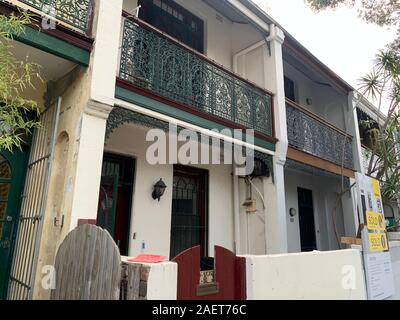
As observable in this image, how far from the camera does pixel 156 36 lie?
5094 mm

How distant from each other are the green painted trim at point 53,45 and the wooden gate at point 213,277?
2.82 meters

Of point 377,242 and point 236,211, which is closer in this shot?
point 377,242

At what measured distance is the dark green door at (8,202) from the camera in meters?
4.57

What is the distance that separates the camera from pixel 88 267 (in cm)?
291

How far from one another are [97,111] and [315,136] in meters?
6.05

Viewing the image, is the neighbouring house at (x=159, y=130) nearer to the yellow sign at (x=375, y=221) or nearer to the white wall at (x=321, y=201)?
the white wall at (x=321, y=201)

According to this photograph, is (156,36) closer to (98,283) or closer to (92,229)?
(92,229)

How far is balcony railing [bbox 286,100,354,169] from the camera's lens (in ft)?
25.0

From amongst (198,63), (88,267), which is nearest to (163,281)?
(88,267)

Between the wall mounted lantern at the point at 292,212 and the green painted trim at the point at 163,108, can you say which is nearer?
the green painted trim at the point at 163,108

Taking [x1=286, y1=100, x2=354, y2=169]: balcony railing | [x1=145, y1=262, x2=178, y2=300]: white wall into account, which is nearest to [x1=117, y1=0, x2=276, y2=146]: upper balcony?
[x1=286, y1=100, x2=354, y2=169]: balcony railing

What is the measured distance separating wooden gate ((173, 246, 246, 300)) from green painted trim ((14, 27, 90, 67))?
282 centimetres

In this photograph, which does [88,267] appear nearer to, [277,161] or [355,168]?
[277,161]

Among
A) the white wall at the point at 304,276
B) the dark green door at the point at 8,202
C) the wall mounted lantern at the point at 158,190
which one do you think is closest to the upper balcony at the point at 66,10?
the dark green door at the point at 8,202
